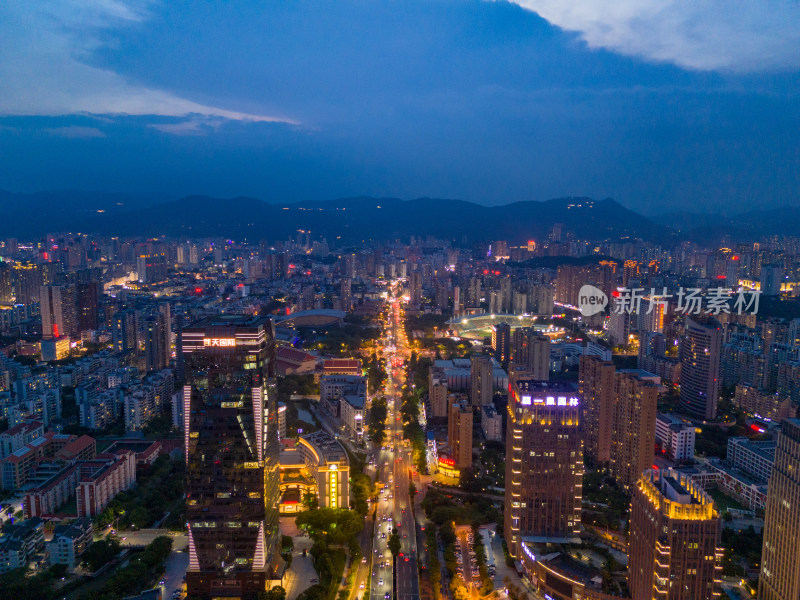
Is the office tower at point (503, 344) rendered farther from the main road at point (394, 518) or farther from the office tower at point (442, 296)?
the office tower at point (442, 296)

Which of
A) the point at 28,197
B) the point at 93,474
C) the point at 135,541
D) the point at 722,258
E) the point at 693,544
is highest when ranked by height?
the point at 28,197

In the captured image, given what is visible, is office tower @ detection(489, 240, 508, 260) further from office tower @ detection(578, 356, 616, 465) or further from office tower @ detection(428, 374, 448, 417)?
office tower @ detection(578, 356, 616, 465)

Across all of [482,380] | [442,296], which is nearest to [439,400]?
[482,380]

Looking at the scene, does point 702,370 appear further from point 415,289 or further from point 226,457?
point 415,289

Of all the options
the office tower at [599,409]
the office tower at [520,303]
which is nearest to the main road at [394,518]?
the office tower at [599,409]

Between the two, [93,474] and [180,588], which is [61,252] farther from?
[180,588]

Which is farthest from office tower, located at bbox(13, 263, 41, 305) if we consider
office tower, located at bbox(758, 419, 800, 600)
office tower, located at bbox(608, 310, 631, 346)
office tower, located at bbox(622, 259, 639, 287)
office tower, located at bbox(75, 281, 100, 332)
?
office tower, located at bbox(758, 419, 800, 600)

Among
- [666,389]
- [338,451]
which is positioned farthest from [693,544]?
[666,389]
